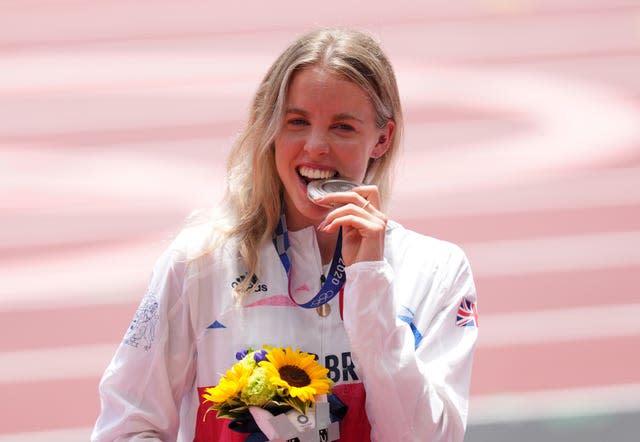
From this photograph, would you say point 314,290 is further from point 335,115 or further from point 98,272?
point 98,272

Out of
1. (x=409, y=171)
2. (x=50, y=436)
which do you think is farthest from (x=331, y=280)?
(x=409, y=171)

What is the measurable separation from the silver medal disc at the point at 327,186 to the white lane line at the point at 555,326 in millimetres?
1967

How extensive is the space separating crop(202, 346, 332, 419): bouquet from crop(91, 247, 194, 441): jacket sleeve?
178 mm

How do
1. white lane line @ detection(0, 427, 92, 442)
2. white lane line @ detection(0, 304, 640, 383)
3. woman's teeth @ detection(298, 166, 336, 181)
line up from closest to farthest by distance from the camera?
woman's teeth @ detection(298, 166, 336, 181)
white lane line @ detection(0, 427, 92, 442)
white lane line @ detection(0, 304, 640, 383)

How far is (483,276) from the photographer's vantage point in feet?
15.2

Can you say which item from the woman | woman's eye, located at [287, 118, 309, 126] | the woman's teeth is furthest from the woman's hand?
woman's eye, located at [287, 118, 309, 126]

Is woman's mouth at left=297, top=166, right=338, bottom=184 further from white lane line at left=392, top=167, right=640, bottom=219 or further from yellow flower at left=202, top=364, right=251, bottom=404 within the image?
white lane line at left=392, top=167, right=640, bottom=219

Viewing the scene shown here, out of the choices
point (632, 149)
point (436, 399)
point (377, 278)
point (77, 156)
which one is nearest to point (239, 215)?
point (377, 278)

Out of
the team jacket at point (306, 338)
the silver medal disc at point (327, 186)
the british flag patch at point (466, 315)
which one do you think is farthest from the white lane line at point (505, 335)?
Answer: the silver medal disc at point (327, 186)

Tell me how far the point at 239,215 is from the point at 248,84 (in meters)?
1.91

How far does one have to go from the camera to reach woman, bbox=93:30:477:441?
2652mm

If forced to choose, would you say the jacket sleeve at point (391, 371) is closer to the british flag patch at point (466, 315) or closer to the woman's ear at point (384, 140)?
the british flag patch at point (466, 315)

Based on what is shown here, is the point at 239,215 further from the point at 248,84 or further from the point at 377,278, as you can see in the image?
the point at 248,84

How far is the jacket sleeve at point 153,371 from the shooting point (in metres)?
2.74
